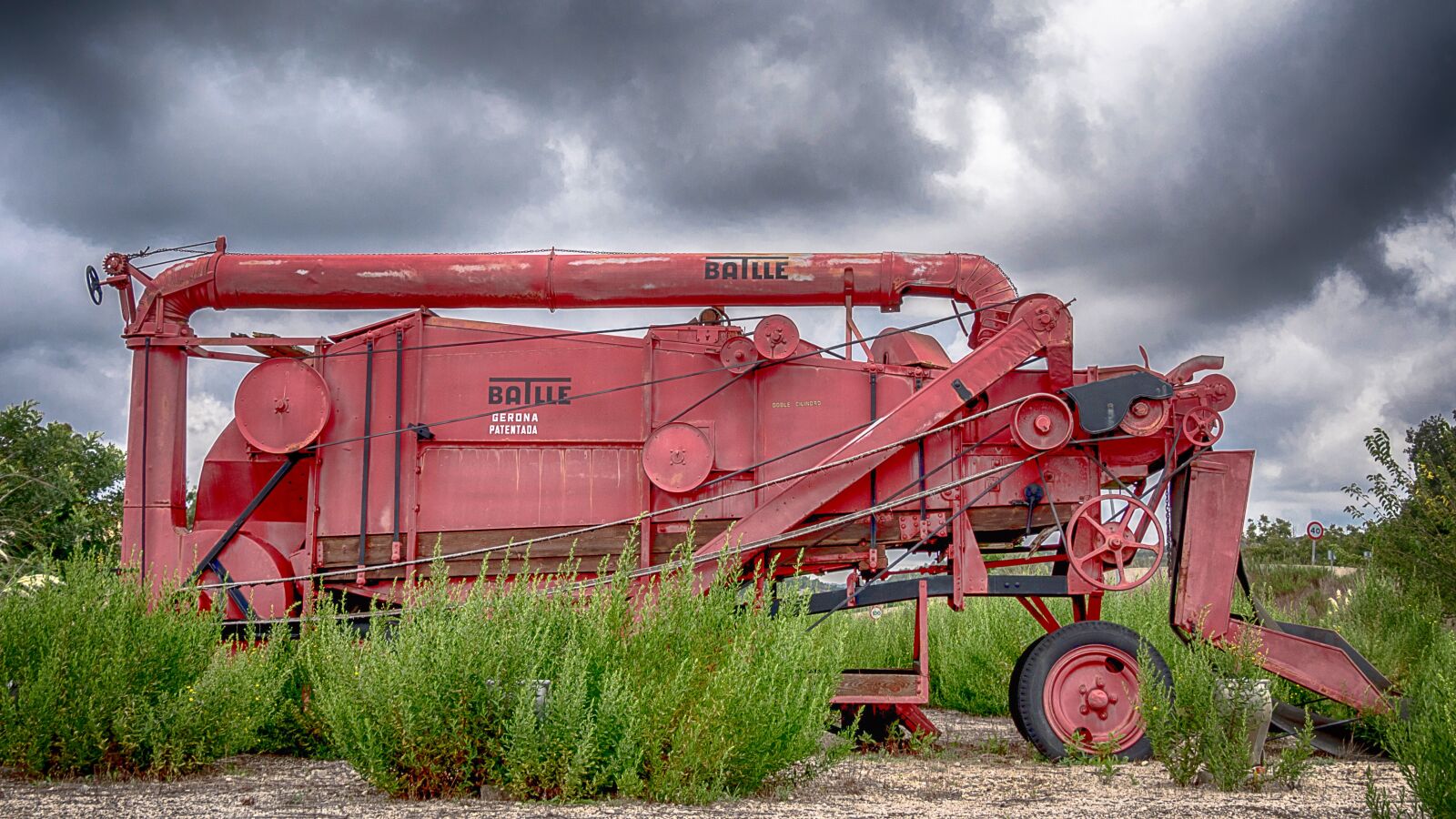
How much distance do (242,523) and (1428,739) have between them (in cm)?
891

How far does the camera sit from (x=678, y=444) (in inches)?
397

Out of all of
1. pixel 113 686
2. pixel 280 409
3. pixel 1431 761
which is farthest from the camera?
pixel 280 409

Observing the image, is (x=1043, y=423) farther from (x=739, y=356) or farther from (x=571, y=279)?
(x=571, y=279)

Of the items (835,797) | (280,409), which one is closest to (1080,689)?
(835,797)

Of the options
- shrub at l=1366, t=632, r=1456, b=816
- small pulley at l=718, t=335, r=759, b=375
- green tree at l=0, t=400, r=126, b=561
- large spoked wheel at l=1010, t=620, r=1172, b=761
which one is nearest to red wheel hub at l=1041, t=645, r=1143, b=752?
large spoked wheel at l=1010, t=620, r=1172, b=761

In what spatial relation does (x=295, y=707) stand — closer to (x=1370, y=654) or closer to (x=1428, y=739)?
(x=1428, y=739)

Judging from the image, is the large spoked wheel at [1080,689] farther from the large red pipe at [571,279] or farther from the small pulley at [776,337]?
the small pulley at [776,337]

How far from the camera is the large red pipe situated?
35.0 ft

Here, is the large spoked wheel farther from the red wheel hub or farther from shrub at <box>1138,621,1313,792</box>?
shrub at <box>1138,621,1313,792</box>

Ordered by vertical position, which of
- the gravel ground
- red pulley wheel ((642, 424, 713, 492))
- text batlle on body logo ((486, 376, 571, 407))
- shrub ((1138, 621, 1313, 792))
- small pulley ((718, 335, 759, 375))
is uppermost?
small pulley ((718, 335, 759, 375))

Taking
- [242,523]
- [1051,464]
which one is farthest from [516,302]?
[1051,464]

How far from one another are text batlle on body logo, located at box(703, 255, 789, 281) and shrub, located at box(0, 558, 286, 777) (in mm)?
4916

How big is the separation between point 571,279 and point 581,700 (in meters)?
5.19

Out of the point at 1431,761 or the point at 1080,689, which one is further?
the point at 1080,689
